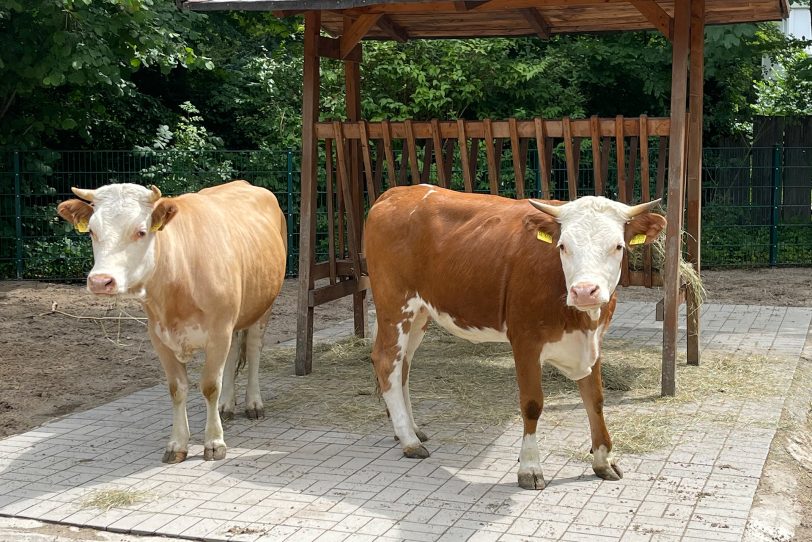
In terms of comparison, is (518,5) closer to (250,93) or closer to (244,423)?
(244,423)

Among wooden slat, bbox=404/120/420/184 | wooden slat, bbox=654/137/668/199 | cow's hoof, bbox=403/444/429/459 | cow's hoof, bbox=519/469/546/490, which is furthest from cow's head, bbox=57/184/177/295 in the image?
wooden slat, bbox=654/137/668/199

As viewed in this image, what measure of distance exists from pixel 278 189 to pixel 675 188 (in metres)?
8.44

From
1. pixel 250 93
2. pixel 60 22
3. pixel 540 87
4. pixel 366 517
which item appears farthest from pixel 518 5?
pixel 250 93

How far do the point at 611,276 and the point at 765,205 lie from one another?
1124cm

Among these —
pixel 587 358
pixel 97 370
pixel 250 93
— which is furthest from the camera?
pixel 250 93

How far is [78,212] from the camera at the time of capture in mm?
5875

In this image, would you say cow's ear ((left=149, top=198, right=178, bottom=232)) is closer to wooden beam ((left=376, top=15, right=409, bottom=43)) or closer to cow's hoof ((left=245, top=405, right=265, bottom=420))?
cow's hoof ((left=245, top=405, right=265, bottom=420))

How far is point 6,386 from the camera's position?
328 inches

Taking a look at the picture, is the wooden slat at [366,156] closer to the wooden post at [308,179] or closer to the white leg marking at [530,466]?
the wooden post at [308,179]

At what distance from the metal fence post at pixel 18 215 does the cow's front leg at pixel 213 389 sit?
904 centimetres

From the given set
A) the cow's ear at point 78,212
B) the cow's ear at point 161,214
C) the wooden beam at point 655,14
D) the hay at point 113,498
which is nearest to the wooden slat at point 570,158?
the wooden beam at point 655,14

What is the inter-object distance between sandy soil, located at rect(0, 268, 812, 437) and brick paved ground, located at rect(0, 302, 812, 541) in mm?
781

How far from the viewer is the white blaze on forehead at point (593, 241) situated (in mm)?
5137

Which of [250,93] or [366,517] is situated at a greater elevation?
[250,93]
